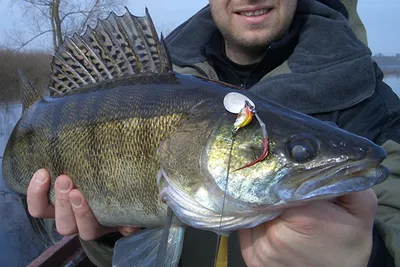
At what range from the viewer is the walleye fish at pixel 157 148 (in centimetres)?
138

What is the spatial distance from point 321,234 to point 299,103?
121 cm

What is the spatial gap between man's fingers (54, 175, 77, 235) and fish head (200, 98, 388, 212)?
31.1 inches

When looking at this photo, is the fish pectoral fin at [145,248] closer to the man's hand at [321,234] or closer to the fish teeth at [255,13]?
the man's hand at [321,234]

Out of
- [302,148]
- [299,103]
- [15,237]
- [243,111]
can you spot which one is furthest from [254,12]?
[15,237]

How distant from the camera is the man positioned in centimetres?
144

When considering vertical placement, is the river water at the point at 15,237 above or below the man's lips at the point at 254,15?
below

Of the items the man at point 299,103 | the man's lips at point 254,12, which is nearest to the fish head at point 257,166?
the man at point 299,103

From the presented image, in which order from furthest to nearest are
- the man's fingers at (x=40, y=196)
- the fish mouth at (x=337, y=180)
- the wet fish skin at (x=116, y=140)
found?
the man's fingers at (x=40, y=196)
the wet fish skin at (x=116, y=140)
the fish mouth at (x=337, y=180)

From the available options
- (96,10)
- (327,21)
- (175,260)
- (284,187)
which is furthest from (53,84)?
(96,10)

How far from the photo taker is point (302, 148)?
Result: 4.59 feet

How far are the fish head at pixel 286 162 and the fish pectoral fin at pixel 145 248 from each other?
0.36 m

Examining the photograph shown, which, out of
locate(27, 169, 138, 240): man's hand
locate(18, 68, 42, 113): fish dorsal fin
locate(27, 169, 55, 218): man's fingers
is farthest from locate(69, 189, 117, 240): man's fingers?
locate(18, 68, 42, 113): fish dorsal fin

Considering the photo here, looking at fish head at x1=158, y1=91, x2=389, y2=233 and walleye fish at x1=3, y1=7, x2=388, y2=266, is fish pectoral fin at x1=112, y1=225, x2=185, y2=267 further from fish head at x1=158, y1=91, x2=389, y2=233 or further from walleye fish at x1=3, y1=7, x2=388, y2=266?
fish head at x1=158, y1=91, x2=389, y2=233

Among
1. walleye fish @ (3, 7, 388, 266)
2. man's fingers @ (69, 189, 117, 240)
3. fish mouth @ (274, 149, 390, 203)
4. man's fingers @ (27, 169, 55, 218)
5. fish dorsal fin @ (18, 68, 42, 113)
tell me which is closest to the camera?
fish mouth @ (274, 149, 390, 203)
